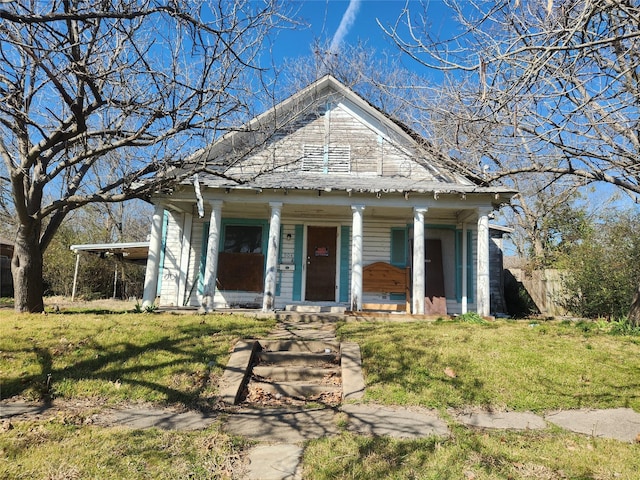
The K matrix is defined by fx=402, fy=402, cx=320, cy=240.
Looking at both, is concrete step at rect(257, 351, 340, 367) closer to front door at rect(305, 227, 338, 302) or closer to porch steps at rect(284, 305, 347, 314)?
porch steps at rect(284, 305, 347, 314)

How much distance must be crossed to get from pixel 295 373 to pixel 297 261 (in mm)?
6149

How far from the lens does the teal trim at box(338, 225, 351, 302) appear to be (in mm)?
11250

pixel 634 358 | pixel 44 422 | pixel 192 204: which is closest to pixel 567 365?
pixel 634 358

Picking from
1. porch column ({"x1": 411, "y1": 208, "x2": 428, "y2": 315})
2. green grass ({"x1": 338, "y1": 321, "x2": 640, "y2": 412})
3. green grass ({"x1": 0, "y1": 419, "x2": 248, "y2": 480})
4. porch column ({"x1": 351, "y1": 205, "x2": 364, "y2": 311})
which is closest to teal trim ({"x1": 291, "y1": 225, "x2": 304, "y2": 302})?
porch column ({"x1": 351, "y1": 205, "x2": 364, "y2": 311})

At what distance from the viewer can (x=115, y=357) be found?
5469 mm

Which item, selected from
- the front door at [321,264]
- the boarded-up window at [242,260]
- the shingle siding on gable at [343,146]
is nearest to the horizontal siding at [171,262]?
the boarded-up window at [242,260]

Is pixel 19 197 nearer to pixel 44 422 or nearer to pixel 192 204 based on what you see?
pixel 192 204

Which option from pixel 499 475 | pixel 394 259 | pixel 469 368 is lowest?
pixel 499 475

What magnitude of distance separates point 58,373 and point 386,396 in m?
4.02

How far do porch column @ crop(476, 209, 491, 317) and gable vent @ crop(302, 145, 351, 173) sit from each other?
3.81 meters

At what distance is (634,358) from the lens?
5.82 meters

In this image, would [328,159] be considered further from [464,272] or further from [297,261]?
[464,272]

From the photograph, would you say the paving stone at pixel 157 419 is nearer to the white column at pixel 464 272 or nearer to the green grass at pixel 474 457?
the green grass at pixel 474 457

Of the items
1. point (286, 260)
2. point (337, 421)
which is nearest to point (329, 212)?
point (286, 260)
